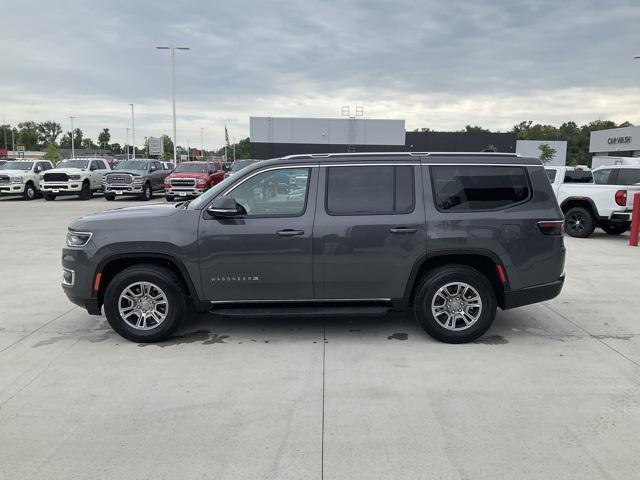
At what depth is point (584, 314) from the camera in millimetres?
6188

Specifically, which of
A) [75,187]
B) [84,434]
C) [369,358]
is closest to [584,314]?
[369,358]

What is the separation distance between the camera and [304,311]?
5.02 meters

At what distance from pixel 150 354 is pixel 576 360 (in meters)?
3.98

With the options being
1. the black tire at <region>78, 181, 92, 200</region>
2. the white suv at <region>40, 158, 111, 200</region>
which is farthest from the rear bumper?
the black tire at <region>78, 181, 92, 200</region>

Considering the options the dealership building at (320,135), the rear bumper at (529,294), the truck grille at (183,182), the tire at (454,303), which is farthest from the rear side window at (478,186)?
the dealership building at (320,135)

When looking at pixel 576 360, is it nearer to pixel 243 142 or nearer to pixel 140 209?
pixel 140 209

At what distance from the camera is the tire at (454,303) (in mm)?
5039

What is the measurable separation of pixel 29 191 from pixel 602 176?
23.9m

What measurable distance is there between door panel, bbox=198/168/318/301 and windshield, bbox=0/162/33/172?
23871 mm

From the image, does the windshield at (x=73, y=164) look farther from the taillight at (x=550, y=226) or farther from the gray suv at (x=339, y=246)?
the taillight at (x=550, y=226)

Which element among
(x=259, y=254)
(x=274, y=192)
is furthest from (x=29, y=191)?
(x=259, y=254)

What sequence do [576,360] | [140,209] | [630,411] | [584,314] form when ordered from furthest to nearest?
1. [584,314]
2. [140,209]
3. [576,360]
4. [630,411]

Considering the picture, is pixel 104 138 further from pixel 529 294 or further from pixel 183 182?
pixel 529 294

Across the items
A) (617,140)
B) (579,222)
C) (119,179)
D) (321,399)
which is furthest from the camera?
(617,140)
